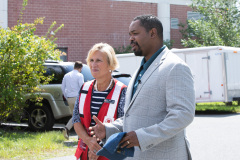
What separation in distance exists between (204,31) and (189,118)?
22379mm

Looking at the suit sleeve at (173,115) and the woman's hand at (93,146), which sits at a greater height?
the suit sleeve at (173,115)

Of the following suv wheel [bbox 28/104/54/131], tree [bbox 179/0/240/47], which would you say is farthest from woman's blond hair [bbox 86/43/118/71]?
tree [bbox 179/0/240/47]

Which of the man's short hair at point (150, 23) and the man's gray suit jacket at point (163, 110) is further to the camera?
the man's short hair at point (150, 23)

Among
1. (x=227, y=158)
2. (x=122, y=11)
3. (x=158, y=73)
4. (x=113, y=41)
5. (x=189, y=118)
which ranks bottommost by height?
(x=227, y=158)

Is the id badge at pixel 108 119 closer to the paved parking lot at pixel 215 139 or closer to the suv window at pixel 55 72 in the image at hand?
the paved parking lot at pixel 215 139

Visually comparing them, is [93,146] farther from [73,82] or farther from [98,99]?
[73,82]

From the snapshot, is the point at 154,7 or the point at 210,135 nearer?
the point at 210,135

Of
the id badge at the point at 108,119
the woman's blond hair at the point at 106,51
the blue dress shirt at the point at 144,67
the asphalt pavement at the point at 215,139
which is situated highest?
the woman's blond hair at the point at 106,51

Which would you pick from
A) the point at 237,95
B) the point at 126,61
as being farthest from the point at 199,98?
the point at 126,61

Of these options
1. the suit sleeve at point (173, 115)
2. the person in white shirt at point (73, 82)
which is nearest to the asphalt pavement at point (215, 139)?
the person in white shirt at point (73, 82)

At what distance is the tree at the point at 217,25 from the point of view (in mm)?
24391

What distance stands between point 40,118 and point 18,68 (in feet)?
5.21

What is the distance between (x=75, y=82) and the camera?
1052cm

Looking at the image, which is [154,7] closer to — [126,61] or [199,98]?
[126,61]
